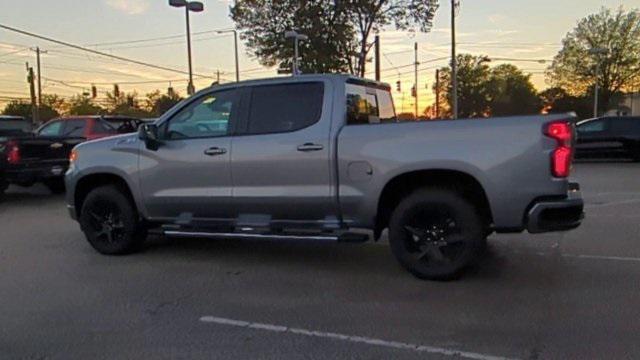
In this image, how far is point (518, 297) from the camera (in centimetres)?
529

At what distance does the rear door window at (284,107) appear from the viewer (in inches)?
243

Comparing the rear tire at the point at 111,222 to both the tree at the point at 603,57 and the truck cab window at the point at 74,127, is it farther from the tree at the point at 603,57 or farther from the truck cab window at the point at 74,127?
the tree at the point at 603,57

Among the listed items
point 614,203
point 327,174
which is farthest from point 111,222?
point 614,203

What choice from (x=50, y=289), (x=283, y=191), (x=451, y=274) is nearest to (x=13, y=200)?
(x=50, y=289)

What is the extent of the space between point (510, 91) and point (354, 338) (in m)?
102

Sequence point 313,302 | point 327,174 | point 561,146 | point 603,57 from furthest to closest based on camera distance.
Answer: point 603,57
point 327,174
point 313,302
point 561,146

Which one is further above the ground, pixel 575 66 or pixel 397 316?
pixel 575 66

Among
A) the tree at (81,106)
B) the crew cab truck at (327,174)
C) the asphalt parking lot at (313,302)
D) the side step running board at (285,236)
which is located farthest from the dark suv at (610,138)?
the tree at (81,106)

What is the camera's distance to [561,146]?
A: 17.0 feet

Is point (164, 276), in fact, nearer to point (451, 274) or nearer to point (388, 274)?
point (388, 274)

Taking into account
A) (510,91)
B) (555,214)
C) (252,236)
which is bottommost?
Answer: (252,236)

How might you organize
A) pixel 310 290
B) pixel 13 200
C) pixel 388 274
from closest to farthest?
pixel 310 290 < pixel 388 274 < pixel 13 200

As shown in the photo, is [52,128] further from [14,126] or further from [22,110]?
[22,110]

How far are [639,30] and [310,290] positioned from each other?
2765 inches
